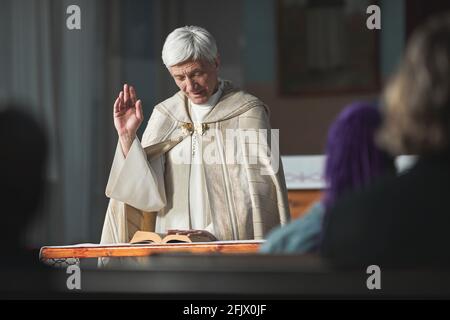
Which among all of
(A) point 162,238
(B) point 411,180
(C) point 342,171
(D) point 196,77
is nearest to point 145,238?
(A) point 162,238

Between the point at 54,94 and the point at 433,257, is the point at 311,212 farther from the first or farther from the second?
the point at 54,94

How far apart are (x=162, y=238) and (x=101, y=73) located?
617mm

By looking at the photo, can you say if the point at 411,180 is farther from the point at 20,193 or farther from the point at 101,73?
the point at 20,193

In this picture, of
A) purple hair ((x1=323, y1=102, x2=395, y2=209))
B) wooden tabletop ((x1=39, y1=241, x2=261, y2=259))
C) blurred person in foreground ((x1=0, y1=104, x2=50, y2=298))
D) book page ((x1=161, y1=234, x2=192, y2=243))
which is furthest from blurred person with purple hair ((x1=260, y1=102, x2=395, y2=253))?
blurred person in foreground ((x1=0, y1=104, x2=50, y2=298))

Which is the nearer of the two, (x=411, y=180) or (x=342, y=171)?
(x=411, y=180)

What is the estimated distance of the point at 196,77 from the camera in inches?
149

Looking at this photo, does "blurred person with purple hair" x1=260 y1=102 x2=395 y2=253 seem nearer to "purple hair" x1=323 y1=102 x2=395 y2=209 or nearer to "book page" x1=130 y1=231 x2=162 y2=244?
"purple hair" x1=323 y1=102 x2=395 y2=209

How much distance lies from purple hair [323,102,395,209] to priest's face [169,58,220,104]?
68 cm

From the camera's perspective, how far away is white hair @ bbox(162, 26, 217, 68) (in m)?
3.79

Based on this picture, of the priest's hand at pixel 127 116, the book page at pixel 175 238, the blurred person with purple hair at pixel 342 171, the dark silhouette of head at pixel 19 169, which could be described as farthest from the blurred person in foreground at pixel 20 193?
the blurred person with purple hair at pixel 342 171

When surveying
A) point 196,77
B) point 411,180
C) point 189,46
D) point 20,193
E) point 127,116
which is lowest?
point 20,193

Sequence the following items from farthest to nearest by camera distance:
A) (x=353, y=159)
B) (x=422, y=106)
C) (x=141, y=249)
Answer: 1. (x=141, y=249)
2. (x=353, y=159)
3. (x=422, y=106)
